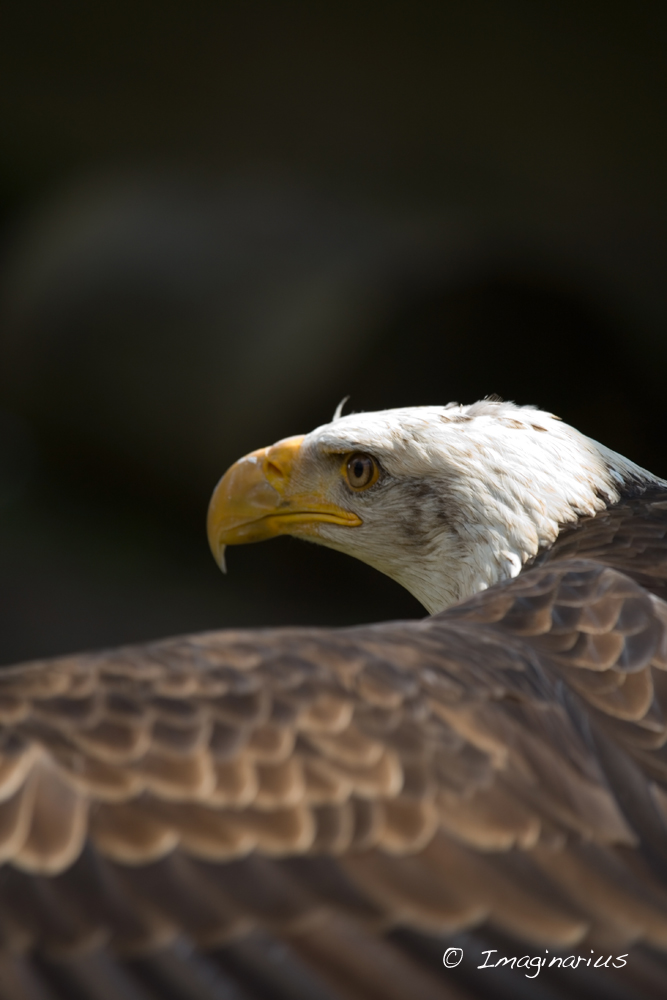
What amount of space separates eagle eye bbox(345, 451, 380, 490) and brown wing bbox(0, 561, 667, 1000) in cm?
144

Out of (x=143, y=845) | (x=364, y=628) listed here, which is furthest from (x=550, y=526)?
(x=143, y=845)

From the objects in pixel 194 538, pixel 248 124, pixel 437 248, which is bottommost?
pixel 194 538

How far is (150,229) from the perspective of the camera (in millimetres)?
6688

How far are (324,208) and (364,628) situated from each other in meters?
5.05

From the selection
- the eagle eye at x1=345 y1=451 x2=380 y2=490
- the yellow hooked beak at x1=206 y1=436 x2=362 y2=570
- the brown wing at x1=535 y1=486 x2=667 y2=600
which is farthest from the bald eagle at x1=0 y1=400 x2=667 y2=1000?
the yellow hooked beak at x1=206 y1=436 x2=362 y2=570

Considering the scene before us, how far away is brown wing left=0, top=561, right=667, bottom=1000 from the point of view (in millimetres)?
1158

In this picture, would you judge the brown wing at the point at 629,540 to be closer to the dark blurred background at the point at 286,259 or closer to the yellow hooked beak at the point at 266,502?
the yellow hooked beak at the point at 266,502

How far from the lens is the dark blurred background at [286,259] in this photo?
5.76 meters

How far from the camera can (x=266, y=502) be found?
2965 mm

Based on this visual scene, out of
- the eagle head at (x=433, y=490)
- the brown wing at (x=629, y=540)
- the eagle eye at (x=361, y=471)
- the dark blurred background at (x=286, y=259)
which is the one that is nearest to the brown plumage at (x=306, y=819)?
the brown wing at (x=629, y=540)

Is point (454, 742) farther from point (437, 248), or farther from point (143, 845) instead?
point (437, 248)

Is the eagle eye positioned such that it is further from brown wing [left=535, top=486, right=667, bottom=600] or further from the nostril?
brown wing [left=535, top=486, right=667, bottom=600]

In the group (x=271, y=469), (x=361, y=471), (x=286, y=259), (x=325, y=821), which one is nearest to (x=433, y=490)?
(x=361, y=471)

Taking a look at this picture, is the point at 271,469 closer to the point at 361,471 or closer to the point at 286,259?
the point at 361,471
